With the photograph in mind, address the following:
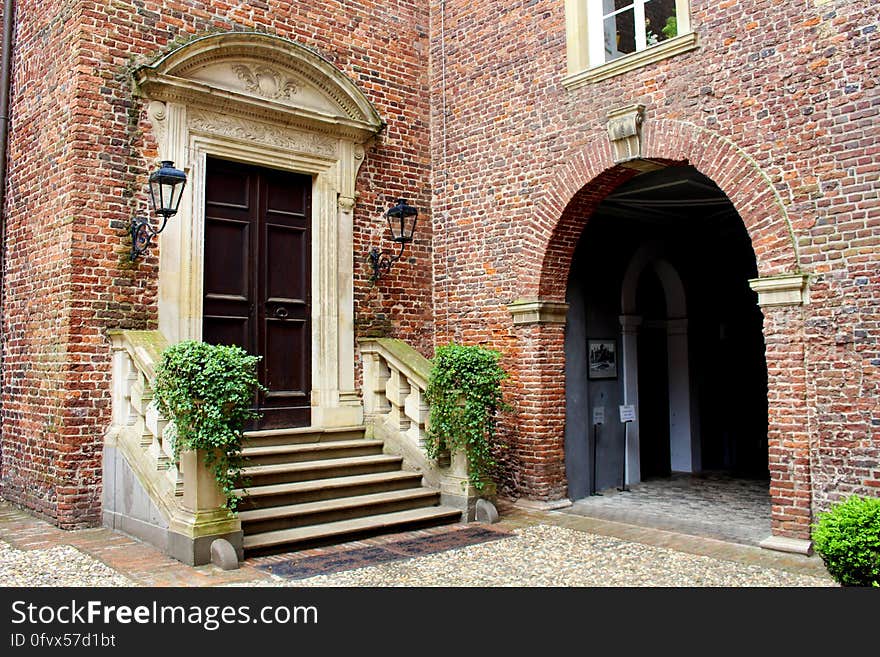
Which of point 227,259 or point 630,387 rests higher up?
point 227,259

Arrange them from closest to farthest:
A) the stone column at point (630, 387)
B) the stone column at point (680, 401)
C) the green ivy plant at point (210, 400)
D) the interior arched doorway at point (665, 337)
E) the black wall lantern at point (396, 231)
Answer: the green ivy plant at point (210, 400) → the black wall lantern at point (396, 231) → the interior arched doorway at point (665, 337) → the stone column at point (630, 387) → the stone column at point (680, 401)

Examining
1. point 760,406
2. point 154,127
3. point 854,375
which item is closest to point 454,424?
point 854,375

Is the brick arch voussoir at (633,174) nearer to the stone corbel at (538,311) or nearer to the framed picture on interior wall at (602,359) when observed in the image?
the stone corbel at (538,311)

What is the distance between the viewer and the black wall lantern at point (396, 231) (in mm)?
8539

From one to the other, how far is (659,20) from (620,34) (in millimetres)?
434

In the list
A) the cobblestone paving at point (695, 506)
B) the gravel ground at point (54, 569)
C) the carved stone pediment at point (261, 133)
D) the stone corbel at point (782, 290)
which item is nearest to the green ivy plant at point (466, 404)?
the cobblestone paving at point (695, 506)

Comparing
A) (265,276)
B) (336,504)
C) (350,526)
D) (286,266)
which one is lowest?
(350,526)

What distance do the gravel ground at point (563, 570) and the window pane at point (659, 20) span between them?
492cm

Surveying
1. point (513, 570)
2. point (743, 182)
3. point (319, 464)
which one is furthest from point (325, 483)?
point (743, 182)

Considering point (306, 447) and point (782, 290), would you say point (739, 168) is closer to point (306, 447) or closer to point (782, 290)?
point (782, 290)

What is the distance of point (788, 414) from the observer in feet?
20.3

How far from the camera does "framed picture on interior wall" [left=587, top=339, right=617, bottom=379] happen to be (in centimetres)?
921

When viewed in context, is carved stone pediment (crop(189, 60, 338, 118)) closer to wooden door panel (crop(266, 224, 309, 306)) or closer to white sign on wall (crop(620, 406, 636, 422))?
wooden door panel (crop(266, 224, 309, 306))

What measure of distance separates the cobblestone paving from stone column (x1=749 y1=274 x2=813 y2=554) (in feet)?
1.72
